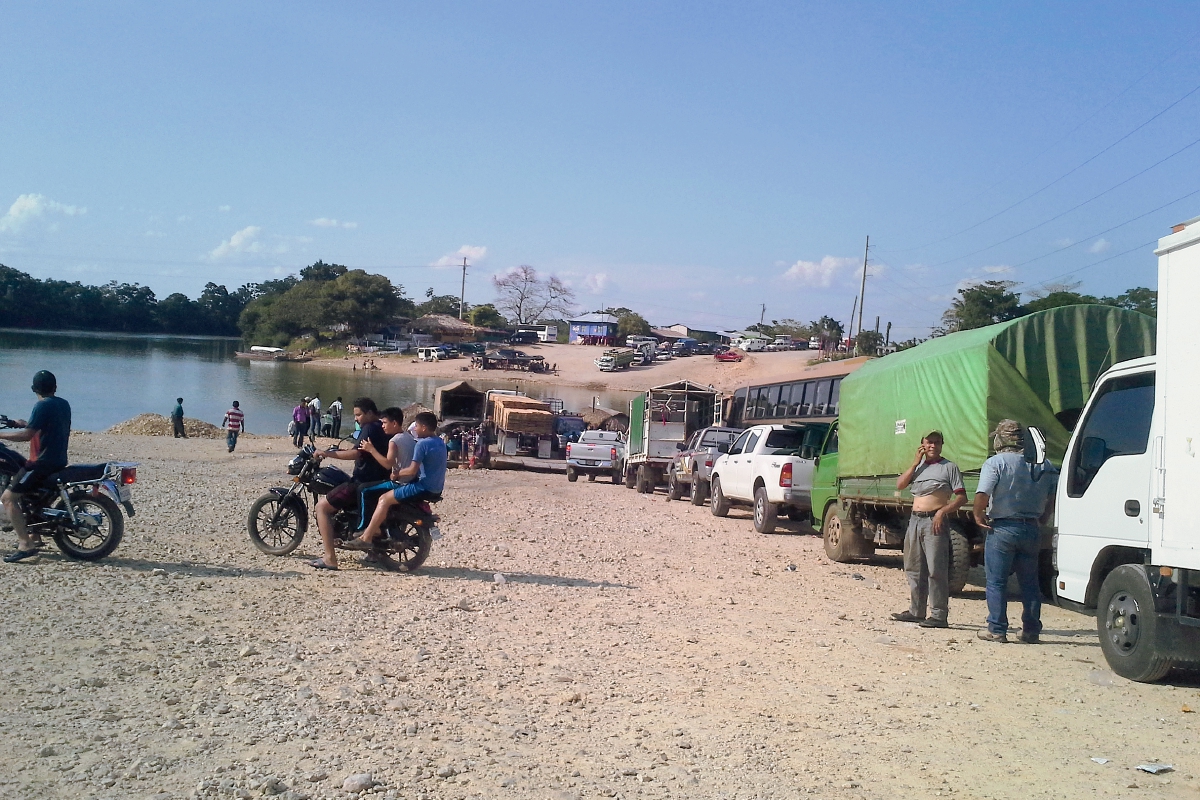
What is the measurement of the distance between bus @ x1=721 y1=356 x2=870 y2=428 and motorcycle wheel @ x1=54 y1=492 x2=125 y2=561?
15231 mm

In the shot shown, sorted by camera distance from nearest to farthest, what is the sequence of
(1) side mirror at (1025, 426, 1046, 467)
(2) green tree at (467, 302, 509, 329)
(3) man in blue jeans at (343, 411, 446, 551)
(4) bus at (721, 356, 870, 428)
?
(1) side mirror at (1025, 426, 1046, 467) < (3) man in blue jeans at (343, 411, 446, 551) < (4) bus at (721, 356, 870, 428) < (2) green tree at (467, 302, 509, 329)

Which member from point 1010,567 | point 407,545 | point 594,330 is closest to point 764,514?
point 407,545

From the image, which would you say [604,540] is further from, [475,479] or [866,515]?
[475,479]

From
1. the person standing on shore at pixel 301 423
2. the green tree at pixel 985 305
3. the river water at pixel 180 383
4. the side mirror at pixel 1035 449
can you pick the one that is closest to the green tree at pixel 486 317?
the river water at pixel 180 383

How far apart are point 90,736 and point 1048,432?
26.9 feet

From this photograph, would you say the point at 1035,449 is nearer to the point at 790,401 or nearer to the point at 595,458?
the point at 790,401

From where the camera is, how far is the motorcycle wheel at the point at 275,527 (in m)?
9.91

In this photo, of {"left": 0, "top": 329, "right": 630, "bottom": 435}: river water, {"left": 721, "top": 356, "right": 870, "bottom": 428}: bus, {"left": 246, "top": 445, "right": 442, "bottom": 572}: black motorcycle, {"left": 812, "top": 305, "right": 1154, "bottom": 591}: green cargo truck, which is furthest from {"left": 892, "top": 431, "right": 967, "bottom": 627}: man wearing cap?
{"left": 0, "top": 329, "right": 630, "bottom": 435}: river water

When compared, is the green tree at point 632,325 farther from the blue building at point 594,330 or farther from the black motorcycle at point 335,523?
the black motorcycle at point 335,523

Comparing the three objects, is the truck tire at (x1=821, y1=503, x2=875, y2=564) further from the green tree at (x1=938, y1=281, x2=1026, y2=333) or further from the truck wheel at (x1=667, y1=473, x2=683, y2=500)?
the green tree at (x1=938, y1=281, x2=1026, y2=333)

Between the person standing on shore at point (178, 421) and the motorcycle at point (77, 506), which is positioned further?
the person standing on shore at point (178, 421)

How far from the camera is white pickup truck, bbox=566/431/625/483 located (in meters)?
29.8

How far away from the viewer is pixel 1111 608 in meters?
6.73

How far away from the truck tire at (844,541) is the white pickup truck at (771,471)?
89.0 inches
